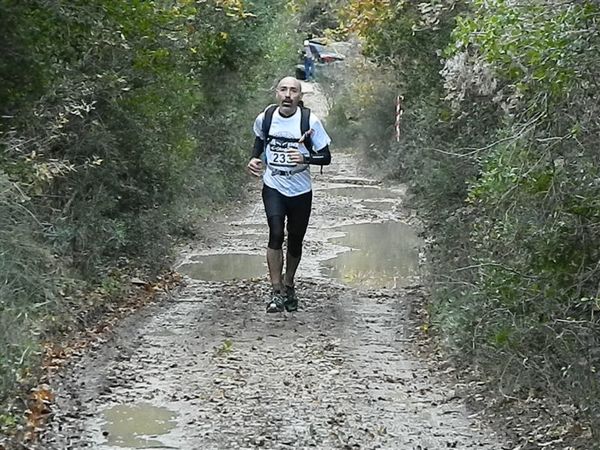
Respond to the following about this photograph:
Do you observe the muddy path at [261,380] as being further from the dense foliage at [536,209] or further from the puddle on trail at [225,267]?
the dense foliage at [536,209]

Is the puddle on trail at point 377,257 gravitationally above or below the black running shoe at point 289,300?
below

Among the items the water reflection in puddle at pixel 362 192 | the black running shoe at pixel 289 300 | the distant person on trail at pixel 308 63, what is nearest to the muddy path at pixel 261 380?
the black running shoe at pixel 289 300

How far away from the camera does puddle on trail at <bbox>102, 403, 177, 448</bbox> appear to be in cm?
693

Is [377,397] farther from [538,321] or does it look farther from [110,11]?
[110,11]

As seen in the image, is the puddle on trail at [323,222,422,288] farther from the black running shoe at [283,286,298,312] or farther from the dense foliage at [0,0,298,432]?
the black running shoe at [283,286,298,312]

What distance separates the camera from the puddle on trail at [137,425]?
6.93 meters

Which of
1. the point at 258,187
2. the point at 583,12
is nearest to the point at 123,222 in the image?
the point at 583,12

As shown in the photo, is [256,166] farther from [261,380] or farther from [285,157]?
[261,380]

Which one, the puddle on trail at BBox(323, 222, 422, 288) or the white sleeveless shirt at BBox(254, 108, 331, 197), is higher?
the white sleeveless shirt at BBox(254, 108, 331, 197)

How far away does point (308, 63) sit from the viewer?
49.1m

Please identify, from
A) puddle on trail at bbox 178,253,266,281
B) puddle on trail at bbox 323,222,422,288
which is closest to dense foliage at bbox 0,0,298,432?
puddle on trail at bbox 178,253,266,281

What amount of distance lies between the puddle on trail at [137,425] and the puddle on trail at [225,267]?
6144 mm

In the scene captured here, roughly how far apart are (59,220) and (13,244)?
2167 millimetres

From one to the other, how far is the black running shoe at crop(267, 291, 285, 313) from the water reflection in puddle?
1513 centimetres
